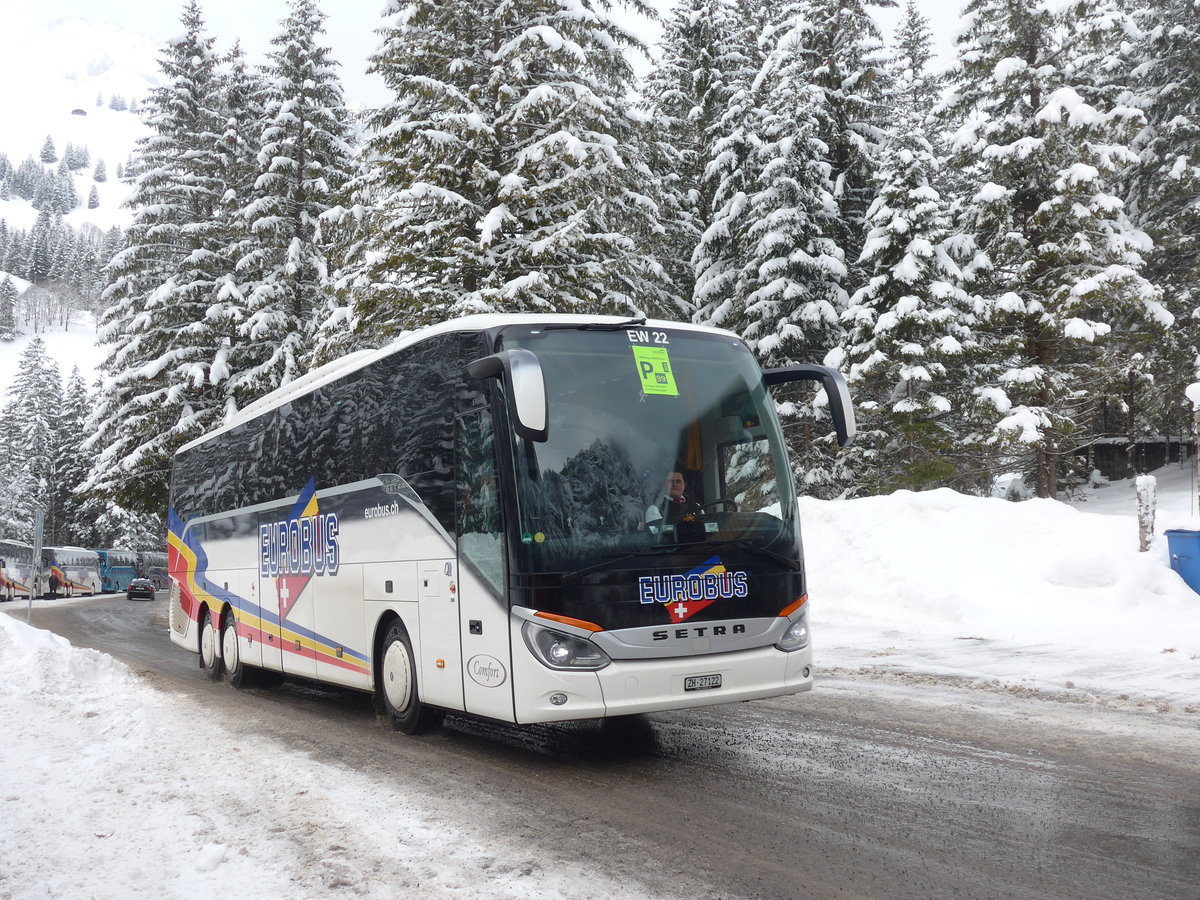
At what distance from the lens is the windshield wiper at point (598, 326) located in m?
7.73

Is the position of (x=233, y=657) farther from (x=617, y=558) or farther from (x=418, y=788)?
(x=617, y=558)

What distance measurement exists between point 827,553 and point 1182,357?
17901 mm

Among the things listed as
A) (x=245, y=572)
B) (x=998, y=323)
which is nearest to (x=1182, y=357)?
(x=998, y=323)

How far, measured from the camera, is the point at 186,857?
5.21 metres

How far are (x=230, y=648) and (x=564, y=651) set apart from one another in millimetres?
8598

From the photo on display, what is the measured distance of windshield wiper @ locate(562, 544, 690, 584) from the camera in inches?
273

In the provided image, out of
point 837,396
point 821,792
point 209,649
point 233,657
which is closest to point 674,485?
point 837,396

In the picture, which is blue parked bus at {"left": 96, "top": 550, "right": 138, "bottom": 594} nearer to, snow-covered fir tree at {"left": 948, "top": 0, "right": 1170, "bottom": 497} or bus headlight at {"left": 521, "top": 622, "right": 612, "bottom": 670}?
snow-covered fir tree at {"left": 948, "top": 0, "right": 1170, "bottom": 497}

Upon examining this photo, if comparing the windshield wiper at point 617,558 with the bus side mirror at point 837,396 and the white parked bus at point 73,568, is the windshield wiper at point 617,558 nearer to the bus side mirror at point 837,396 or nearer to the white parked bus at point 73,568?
the bus side mirror at point 837,396

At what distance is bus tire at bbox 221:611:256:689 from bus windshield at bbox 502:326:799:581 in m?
7.97

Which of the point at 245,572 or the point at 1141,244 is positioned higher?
the point at 1141,244

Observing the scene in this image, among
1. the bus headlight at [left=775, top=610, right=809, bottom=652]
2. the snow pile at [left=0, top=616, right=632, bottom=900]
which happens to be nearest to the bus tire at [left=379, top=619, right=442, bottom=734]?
the snow pile at [left=0, top=616, right=632, bottom=900]

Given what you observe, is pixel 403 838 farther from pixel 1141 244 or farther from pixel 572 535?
pixel 1141 244

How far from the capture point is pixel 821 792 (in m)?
6.20
